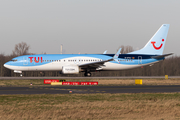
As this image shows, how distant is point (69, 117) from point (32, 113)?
7.19 feet

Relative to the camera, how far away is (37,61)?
4678cm

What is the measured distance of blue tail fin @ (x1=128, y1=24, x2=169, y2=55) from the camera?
163ft

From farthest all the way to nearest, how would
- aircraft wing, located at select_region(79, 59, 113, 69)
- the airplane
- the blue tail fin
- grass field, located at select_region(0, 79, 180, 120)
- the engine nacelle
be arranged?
1. the blue tail fin
2. the airplane
3. aircraft wing, located at select_region(79, 59, 113, 69)
4. the engine nacelle
5. grass field, located at select_region(0, 79, 180, 120)

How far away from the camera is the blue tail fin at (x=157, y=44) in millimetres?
49719

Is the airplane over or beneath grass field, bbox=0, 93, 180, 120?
over

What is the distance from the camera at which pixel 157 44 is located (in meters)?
49.9

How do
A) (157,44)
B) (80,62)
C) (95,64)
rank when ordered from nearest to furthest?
(95,64)
(80,62)
(157,44)

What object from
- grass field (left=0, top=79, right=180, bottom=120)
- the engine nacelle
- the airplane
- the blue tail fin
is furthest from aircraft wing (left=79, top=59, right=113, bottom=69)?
grass field (left=0, top=79, right=180, bottom=120)

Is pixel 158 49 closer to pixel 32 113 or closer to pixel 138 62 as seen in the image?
pixel 138 62

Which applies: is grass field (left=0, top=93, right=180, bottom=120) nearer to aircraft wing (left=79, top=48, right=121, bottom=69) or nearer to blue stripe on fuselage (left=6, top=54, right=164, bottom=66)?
aircraft wing (left=79, top=48, right=121, bottom=69)

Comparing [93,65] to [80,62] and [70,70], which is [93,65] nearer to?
[80,62]

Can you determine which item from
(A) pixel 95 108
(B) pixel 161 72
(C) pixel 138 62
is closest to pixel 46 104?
(A) pixel 95 108

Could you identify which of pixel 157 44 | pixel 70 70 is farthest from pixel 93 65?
pixel 157 44

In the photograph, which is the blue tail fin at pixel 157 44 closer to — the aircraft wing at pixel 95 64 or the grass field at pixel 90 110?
the aircraft wing at pixel 95 64
